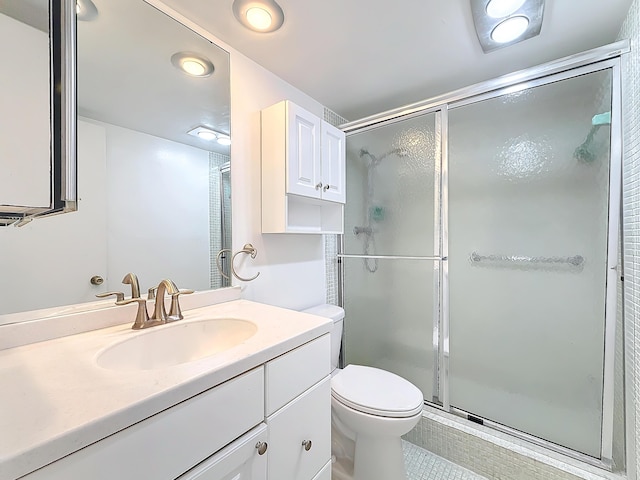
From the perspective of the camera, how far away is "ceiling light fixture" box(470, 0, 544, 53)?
3.47 feet

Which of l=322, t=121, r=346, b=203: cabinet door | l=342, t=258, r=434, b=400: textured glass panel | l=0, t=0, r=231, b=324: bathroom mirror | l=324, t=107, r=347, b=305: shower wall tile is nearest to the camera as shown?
l=0, t=0, r=231, b=324: bathroom mirror

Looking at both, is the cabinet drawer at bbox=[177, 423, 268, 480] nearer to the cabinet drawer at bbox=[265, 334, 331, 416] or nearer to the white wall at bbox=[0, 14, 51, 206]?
the cabinet drawer at bbox=[265, 334, 331, 416]

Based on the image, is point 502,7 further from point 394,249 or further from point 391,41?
point 394,249

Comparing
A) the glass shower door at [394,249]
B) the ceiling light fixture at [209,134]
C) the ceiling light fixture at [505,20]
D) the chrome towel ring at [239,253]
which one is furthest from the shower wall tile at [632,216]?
the ceiling light fixture at [209,134]

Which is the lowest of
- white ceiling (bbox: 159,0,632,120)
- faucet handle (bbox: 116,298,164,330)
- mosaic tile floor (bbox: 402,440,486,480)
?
mosaic tile floor (bbox: 402,440,486,480)

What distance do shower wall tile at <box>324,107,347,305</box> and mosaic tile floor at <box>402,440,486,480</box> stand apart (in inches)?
38.4

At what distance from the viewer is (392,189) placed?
1.88 m

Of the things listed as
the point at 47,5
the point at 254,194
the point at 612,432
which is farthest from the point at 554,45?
the point at 47,5

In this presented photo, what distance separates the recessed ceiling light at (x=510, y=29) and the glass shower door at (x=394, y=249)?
460 mm

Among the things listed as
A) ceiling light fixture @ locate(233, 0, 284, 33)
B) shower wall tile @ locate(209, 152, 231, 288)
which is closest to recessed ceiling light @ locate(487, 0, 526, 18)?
ceiling light fixture @ locate(233, 0, 284, 33)

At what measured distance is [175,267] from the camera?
112 centimetres

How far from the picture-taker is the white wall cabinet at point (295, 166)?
1317 millimetres

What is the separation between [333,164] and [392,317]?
3.71 ft

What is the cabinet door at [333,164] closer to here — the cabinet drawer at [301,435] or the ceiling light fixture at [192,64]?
the ceiling light fixture at [192,64]
